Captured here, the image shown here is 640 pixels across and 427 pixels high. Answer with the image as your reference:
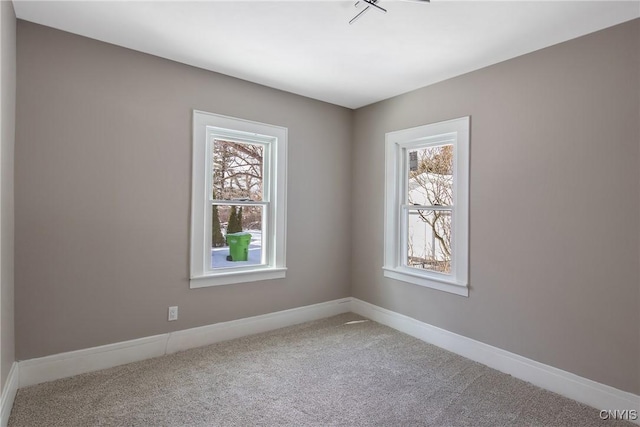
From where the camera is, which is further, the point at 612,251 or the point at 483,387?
the point at 483,387

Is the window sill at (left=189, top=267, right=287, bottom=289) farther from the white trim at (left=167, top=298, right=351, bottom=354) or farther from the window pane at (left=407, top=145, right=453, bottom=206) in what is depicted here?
the window pane at (left=407, top=145, right=453, bottom=206)

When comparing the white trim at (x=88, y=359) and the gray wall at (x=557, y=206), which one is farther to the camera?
the white trim at (x=88, y=359)

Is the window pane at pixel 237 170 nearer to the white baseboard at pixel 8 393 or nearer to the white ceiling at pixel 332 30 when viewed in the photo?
the white ceiling at pixel 332 30

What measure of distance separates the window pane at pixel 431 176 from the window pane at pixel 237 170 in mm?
1649

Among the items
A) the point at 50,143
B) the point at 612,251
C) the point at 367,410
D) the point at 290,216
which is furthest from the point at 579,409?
the point at 50,143

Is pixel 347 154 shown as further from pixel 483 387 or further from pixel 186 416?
pixel 186 416

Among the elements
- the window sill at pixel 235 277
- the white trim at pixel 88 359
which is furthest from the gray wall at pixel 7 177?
the window sill at pixel 235 277

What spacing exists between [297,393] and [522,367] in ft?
5.76

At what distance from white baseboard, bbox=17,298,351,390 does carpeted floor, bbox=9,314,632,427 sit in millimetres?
83

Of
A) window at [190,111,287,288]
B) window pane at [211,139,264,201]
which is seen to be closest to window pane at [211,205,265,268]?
window at [190,111,287,288]

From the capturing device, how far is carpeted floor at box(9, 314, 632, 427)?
6.98ft

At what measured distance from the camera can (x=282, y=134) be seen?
3.69 m

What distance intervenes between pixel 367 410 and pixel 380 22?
2.58 metres

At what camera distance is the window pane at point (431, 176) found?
11.2 ft
